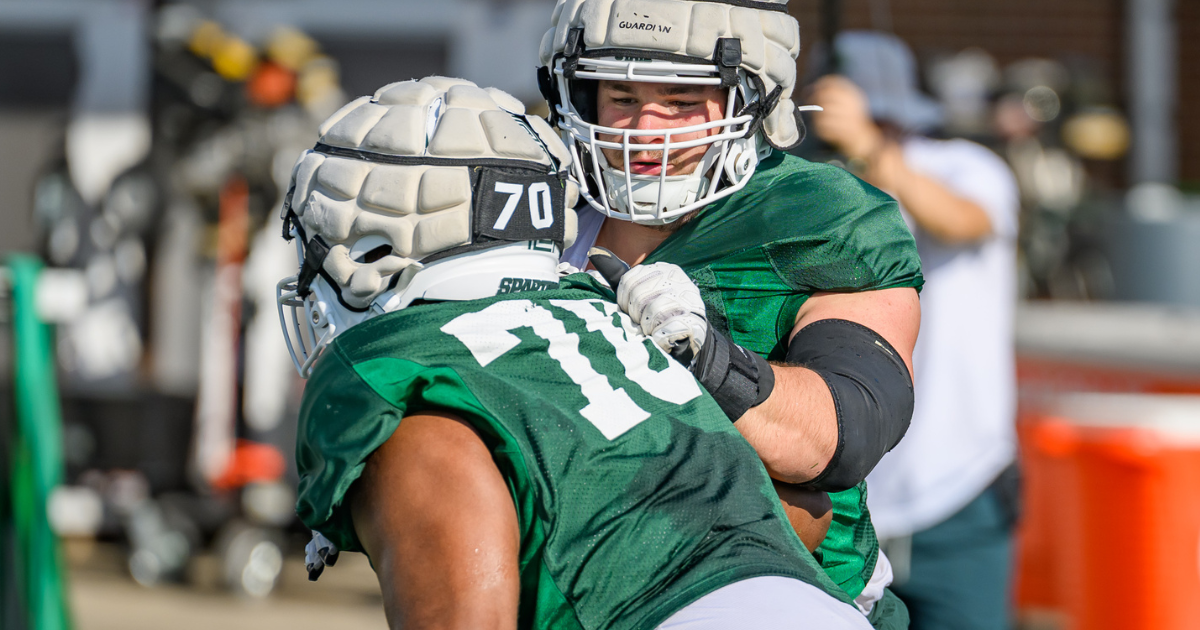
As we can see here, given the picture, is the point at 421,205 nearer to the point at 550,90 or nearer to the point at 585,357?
the point at 585,357

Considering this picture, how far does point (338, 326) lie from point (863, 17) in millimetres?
7247

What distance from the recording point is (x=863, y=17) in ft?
27.7

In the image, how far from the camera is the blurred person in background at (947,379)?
3.47 m

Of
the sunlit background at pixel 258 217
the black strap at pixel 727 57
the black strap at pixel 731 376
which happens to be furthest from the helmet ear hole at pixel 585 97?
the sunlit background at pixel 258 217

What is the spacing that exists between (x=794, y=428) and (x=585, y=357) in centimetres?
36

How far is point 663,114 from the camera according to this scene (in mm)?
2109

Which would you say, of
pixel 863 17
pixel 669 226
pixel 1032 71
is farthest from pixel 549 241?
pixel 1032 71

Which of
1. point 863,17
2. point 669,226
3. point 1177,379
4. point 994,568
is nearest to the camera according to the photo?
point 669,226

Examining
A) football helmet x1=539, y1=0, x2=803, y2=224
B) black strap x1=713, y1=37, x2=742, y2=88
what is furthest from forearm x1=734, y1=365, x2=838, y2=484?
black strap x1=713, y1=37, x2=742, y2=88

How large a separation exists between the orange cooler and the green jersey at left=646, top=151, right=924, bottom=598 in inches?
90.9

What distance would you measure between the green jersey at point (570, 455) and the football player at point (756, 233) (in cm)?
19

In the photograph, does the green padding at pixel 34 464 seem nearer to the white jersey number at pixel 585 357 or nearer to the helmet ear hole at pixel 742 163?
the helmet ear hole at pixel 742 163

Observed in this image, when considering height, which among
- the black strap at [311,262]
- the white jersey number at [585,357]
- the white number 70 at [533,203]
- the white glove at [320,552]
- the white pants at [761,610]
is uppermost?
the white number 70 at [533,203]

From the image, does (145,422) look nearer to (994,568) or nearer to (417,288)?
(994,568)
